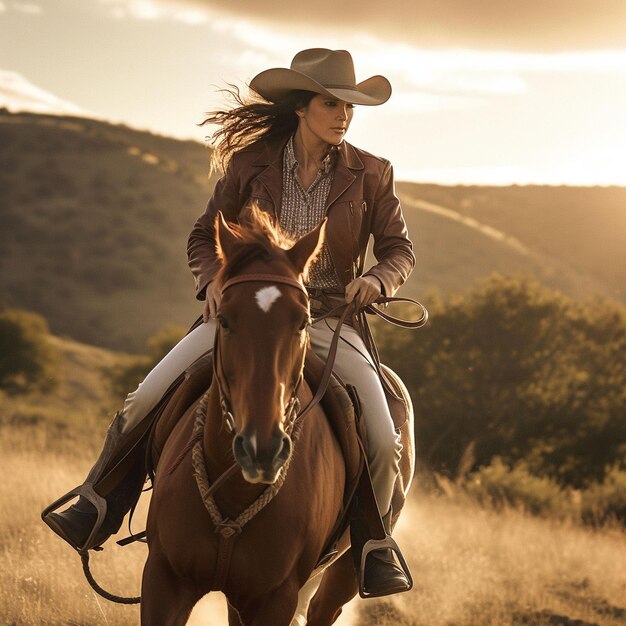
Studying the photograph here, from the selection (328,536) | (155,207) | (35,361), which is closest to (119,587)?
(328,536)

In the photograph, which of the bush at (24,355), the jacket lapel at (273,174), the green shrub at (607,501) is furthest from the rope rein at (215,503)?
the bush at (24,355)

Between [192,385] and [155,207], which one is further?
[155,207]

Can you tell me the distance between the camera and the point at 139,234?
73.2 meters

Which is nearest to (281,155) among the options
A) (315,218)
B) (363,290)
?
(315,218)

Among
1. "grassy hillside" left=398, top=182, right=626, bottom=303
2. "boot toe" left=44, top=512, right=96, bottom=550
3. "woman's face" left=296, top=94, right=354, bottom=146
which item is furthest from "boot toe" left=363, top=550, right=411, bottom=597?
"grassy hillside" left=398, top=182, right=626, bottom=303

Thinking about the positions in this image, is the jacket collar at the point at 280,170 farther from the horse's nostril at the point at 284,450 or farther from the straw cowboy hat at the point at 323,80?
the horse's nostril at the point at 284,450

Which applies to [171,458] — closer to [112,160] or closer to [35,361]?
[35,361]

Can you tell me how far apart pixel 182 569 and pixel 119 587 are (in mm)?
4074

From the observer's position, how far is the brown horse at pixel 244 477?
3.90 meters

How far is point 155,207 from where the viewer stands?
259ft

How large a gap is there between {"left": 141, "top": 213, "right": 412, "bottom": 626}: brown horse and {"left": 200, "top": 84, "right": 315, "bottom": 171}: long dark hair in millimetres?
1749

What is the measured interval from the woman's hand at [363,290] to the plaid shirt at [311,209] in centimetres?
54

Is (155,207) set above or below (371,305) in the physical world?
below

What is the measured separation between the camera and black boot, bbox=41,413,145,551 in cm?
545
